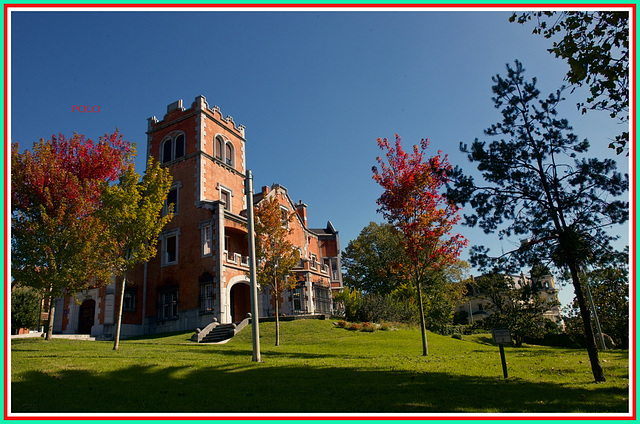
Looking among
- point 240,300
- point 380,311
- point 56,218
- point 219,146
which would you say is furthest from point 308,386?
point 219,146

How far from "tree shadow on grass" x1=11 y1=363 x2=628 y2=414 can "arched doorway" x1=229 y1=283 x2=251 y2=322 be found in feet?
71.3

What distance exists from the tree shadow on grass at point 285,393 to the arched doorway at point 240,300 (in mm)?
21731

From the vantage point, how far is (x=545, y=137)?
12.3 meters

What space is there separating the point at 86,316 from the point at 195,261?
9.92m

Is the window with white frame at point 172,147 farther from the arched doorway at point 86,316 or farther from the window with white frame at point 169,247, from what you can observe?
the arched doorway at point 86,316

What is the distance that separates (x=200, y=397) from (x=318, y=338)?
48.2 ft

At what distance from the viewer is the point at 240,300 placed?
33.1 meters

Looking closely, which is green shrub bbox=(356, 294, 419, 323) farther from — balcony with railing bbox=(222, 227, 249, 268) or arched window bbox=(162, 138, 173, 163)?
arched window bbox=(162, 138, 173, 163)

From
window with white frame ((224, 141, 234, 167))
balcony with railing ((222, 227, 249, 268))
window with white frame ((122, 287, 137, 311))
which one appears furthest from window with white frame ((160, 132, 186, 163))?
window with white frame ((122, 287, 137, 311))

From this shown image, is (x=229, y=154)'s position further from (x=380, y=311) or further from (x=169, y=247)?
(x=380, y=311)

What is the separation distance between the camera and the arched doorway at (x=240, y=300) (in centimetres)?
3269

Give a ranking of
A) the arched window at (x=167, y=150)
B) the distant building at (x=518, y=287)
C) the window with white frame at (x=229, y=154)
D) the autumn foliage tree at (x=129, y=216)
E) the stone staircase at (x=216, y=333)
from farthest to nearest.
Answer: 1. the window with white frame at (x=229, y=154)
2. the arched window at (x=167, y=150)
3. the stone staircase at (x=216, y=333)
4. the autumn foliage tree at (x=129, y=216)
5. the distant building at (x=518, y=287)

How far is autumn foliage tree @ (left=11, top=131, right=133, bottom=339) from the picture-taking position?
17.2 m

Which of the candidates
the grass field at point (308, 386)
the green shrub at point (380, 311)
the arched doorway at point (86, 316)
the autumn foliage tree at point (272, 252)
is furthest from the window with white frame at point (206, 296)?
the grass field at point (308, 386)
